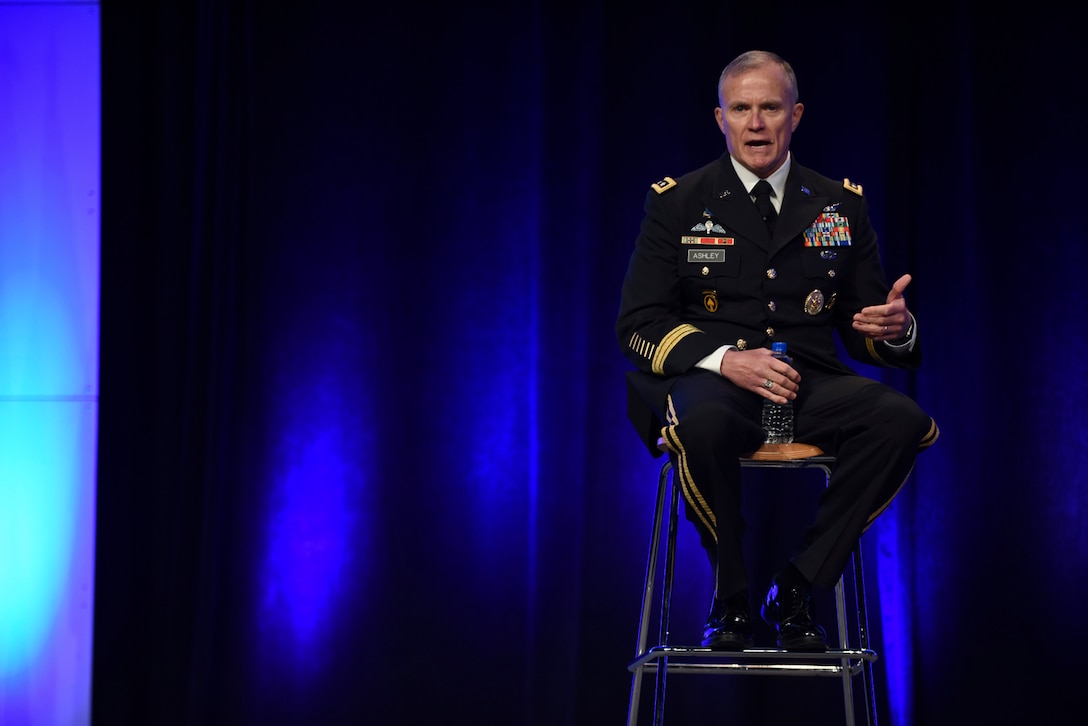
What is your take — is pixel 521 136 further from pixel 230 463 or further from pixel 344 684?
pixel 344 684

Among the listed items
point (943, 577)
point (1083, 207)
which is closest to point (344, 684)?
point (943, 577)

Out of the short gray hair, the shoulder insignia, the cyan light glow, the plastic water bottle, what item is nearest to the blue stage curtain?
the cyan light glow

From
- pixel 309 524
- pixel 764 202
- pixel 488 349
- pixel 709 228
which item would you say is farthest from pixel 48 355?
pixel 764 202

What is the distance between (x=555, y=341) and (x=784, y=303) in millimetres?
1118

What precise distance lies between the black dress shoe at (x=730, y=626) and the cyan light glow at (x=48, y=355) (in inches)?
89.7

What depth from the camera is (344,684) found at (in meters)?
3.72

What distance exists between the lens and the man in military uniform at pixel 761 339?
7.98 ft

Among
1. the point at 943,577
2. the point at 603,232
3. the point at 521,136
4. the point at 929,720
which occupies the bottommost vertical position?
the point at 929,720

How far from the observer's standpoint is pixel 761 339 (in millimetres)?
2750

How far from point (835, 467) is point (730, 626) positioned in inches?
16.9

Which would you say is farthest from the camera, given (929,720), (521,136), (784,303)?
(521,136)

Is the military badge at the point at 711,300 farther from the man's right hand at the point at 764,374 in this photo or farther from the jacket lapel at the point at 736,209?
the man's right hand at the point at 764,374

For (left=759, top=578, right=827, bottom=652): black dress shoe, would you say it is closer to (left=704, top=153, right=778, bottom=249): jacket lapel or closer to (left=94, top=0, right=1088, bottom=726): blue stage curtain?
(left=704, top=153, right=778, bottom=249): jacket lapel

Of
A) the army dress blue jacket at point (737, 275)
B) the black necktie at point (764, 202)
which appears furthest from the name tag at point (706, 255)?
the black necktie at point (764, 202)
